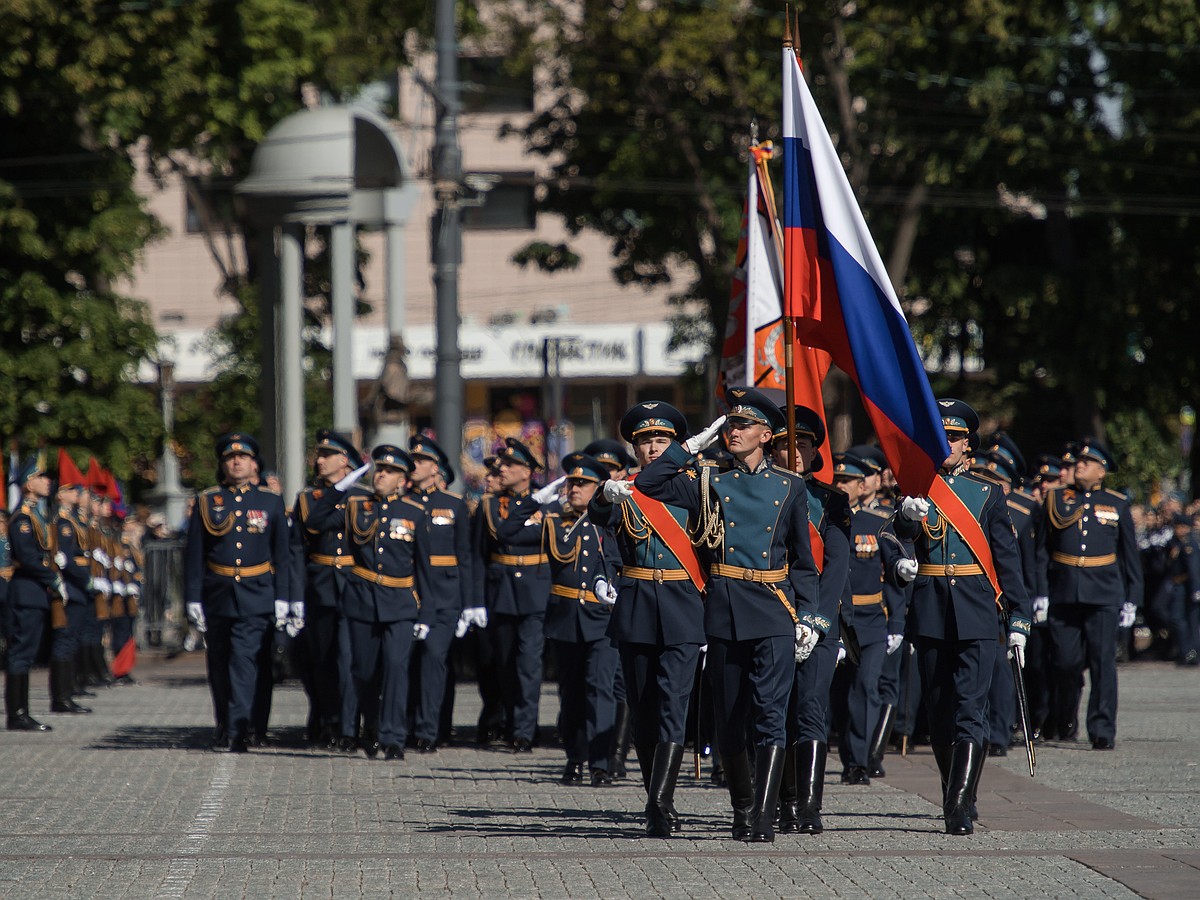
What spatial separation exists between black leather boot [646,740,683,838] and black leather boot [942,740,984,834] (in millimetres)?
1263

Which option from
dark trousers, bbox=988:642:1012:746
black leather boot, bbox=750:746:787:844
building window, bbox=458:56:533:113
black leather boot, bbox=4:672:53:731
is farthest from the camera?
building window, bbox=458:56:533:113

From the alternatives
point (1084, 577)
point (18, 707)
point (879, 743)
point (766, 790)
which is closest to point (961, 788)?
point (766, 790)

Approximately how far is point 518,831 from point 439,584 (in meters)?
4.31

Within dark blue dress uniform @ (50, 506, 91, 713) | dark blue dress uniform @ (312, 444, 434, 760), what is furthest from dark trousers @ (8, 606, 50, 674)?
dark blue dress uniform @ (312, 444, 434, 760)

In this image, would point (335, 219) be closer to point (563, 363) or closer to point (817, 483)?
point (817, 483)

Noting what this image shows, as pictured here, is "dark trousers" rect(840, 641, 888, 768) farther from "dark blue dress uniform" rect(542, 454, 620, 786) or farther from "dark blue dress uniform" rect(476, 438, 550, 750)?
"dark blue dress uniform" rect(476, 438, 550, 750)

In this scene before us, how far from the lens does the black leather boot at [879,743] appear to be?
11945 mm

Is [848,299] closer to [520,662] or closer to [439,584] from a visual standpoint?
[439,584]

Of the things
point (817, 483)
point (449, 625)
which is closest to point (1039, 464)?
point (449, 625)

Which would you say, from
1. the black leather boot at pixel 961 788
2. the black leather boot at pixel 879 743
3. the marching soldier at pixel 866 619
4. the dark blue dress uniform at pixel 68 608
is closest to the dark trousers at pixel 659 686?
the black leather boot at pixel 961 788

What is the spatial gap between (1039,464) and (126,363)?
15838mm

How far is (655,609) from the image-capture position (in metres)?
9.14

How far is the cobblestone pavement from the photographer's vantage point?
7871mm

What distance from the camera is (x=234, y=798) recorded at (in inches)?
425
